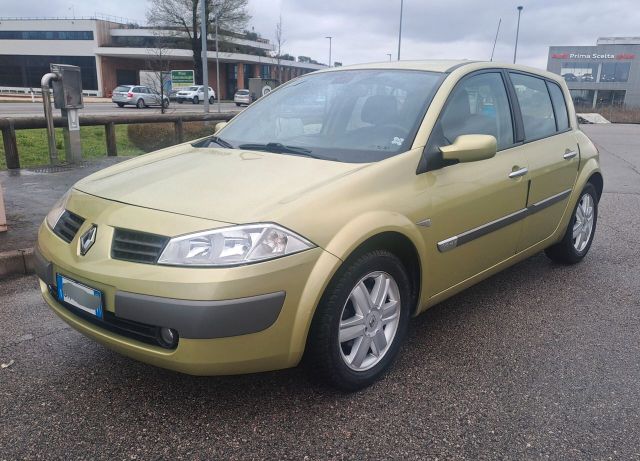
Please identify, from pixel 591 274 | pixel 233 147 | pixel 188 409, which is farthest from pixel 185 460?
pixel 591 274

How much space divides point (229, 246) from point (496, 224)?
190 cm

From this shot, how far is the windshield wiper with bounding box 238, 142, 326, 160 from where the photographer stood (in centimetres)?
310

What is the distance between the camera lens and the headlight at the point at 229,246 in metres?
2.29

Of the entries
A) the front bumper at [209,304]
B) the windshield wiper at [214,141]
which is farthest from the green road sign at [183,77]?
the front bumper at [209,304]

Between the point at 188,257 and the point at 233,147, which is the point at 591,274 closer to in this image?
the point at 233,147

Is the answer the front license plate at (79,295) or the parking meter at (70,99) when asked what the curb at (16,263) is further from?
the parking meter at (70,99)

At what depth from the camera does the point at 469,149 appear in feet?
9.86

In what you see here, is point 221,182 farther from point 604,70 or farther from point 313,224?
point 604,70

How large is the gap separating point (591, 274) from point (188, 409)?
142 inches

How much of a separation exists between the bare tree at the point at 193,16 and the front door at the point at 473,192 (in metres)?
43.2

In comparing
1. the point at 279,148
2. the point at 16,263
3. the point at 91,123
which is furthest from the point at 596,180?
the point at 91,123

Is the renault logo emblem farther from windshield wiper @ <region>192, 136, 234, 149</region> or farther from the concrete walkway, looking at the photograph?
the concrete walkway

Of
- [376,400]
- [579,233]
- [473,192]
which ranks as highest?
[473,192]

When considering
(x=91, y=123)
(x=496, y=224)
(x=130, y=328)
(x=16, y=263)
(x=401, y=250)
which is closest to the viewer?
(x=130, y=328)
